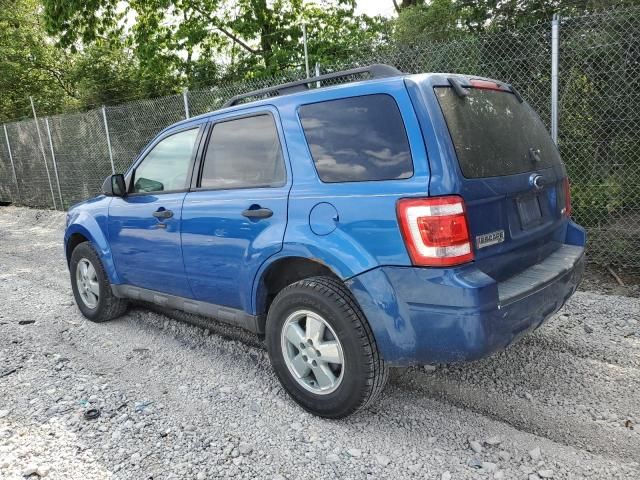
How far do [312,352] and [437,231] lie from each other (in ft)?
3.38

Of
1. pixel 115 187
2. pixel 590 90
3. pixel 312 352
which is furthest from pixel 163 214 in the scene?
pixel 590 90

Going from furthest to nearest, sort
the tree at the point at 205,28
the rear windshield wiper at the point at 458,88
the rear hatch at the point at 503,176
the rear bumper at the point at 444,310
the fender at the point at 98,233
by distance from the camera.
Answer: the tree at the point at 205,28 → the fender at the point at 98,233 → the rear windshield wiper at the point at 458,88 → the rear hatch at the point at 503,176 → the rear bumper at the point at 444,310

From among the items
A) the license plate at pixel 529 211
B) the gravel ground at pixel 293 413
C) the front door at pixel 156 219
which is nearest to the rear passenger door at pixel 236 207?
the front door at pixel 156 219

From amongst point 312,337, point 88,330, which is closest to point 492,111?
point 312,337

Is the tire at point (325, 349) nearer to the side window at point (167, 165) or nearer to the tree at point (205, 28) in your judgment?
the side window at point (167, 165)

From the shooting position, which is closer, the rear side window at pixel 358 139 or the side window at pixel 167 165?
the rear side window at pixel 358 139

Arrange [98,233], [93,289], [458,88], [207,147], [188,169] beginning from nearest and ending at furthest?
1. [458,88]
2. [207,147]
3. [188,169]
4. [98,233]
5. [93,289]

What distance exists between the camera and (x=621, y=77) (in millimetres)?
4859

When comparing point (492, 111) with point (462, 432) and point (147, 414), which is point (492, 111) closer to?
point (462, 432)

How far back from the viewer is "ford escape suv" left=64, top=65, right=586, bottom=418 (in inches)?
93.7

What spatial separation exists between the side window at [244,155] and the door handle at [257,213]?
17cm

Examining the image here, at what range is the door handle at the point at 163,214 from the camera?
3646 millimetres

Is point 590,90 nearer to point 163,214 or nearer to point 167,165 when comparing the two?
point 167,165

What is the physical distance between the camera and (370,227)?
2.50 metres
